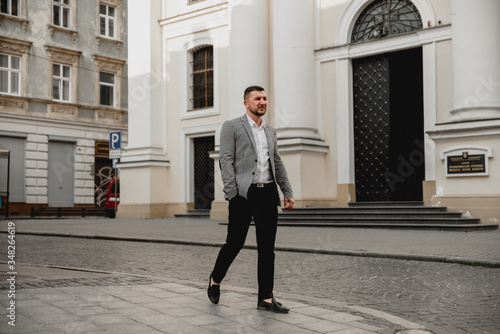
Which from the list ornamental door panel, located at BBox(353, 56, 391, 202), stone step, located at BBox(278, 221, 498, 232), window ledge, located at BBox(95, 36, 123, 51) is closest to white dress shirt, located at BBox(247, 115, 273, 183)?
stone step, located at BBox(278, 221, 498, 232)

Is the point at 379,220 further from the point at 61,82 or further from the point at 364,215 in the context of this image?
the point at 61,82

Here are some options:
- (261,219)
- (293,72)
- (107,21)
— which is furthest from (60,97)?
(261,219)

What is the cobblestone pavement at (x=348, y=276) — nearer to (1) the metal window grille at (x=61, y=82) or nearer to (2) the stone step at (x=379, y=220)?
(2) the stone step at (x=379, y=220)

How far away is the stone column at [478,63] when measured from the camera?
1591cm

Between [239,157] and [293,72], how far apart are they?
14907mm

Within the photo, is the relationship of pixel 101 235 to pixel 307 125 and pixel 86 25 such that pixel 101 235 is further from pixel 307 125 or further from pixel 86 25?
pixel 86 25

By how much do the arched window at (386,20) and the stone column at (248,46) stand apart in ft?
9.65

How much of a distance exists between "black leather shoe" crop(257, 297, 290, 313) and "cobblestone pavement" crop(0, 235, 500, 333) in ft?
3.10

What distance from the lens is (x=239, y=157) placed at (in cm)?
555

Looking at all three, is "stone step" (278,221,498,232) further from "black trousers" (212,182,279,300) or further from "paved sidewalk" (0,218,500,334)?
"black trousers" (212,182,279,300)

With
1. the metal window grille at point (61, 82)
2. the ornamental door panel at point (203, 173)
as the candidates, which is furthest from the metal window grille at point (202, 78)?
the metal window grille at point (61, 82)

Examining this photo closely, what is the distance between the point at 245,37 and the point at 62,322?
17298mm

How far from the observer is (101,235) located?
48.0ft

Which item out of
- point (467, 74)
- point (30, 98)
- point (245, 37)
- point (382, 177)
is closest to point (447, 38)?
point (467, 74)
